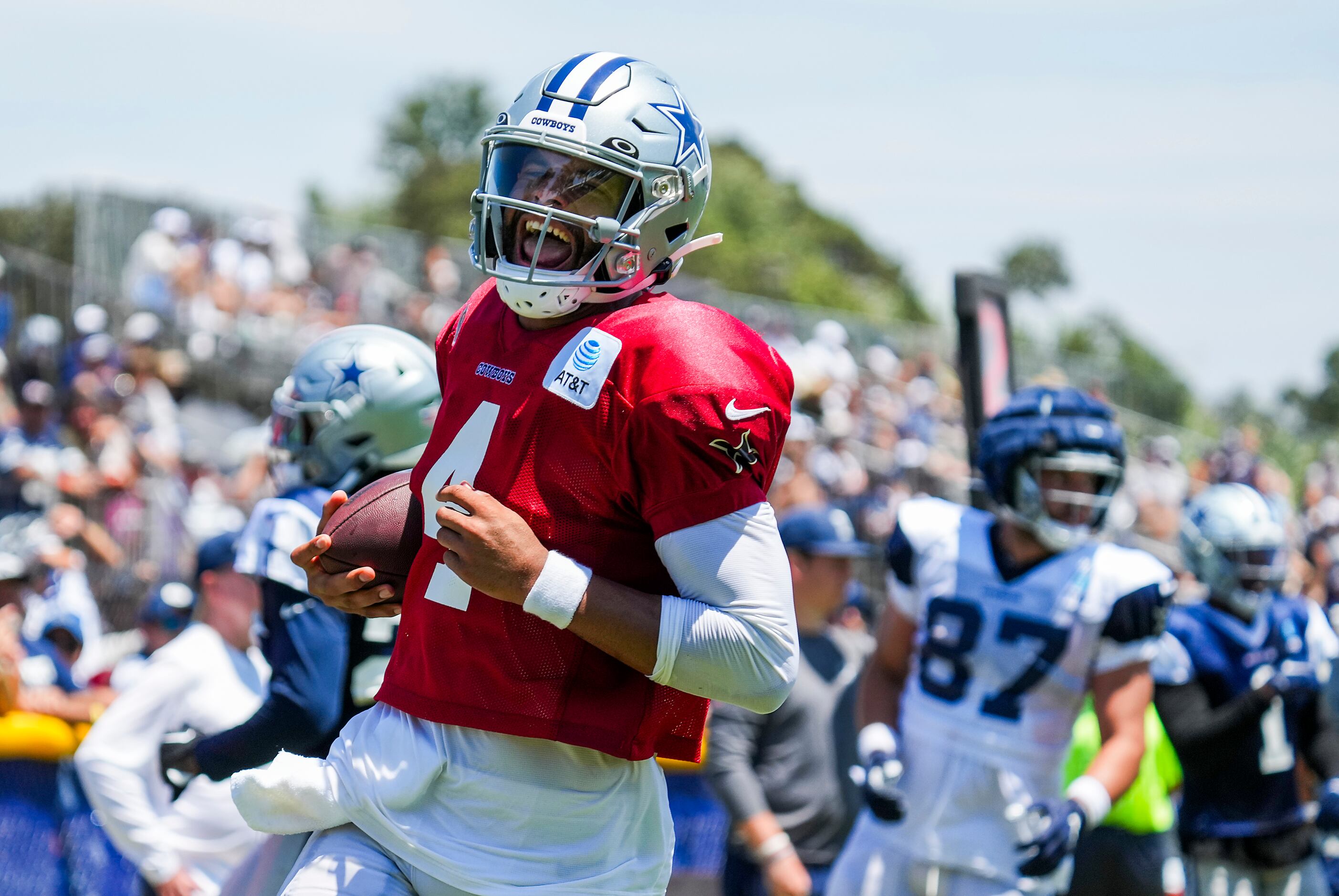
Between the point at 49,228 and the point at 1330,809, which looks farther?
the point at 49,228

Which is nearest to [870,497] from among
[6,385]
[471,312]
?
[6,385]

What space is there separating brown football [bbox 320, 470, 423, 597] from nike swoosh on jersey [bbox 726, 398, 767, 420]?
0.67m

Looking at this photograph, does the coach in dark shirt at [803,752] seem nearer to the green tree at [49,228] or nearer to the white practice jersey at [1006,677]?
the white practice jersey at [1006,677]

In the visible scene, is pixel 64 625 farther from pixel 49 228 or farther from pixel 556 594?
pixel 49 228

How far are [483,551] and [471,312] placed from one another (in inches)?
24.4

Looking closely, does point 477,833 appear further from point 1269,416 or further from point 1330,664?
point 1269,416

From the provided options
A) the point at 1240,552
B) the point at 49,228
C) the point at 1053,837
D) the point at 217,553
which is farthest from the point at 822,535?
the point at 49,228

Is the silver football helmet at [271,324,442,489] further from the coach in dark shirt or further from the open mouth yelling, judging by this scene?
the coach in dark shirt

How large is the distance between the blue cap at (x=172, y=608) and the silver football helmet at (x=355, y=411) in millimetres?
2501

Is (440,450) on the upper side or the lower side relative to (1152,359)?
upper

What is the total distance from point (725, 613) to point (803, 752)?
3094 millimetres

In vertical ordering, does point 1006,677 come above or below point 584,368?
below

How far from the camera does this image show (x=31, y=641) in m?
6.05

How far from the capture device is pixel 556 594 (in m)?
2.18
